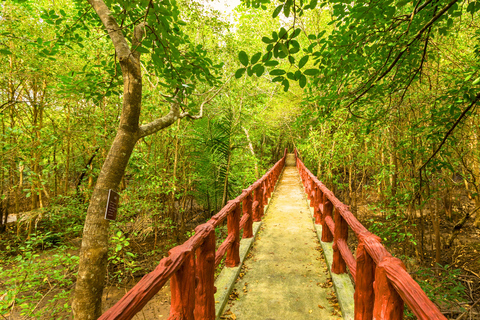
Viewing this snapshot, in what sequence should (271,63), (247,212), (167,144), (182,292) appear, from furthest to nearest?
(167,144)
(247,212)
(182,292)
(271,63)

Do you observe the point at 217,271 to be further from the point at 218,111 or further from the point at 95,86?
the point at 218,111

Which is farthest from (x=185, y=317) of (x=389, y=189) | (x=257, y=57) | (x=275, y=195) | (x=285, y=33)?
(x=275, y=195)

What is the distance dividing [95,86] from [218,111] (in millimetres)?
6411

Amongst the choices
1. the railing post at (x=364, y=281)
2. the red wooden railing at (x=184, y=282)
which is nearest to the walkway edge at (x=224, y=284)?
the red wooden railing at (x=184, y=282)

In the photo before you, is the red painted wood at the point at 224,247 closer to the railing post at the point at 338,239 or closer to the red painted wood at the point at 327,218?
the railing post at the point at 338,239

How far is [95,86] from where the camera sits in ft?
12.9

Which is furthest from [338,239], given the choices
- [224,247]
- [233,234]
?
[224,247]

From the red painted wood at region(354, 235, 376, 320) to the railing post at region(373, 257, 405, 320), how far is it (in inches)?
14.8

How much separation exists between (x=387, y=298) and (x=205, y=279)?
1564 mm

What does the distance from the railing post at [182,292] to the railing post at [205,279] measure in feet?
1.35

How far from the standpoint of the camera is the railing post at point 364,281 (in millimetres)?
2074

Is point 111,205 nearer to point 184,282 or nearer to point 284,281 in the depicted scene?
point 184,282

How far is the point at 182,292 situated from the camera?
1725 mm

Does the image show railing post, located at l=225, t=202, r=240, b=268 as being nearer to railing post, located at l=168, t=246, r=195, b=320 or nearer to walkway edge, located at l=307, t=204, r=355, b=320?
walkway edge, located at l=307, t=204, r=355, b=320
